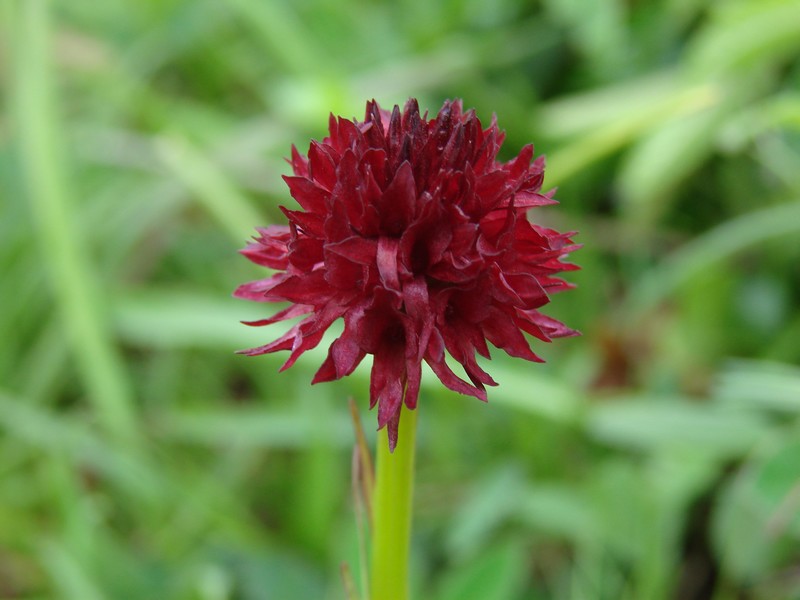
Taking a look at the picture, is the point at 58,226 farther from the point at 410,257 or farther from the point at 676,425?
the point at 410,257

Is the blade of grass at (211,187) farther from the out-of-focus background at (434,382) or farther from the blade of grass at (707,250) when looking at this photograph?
the blade of grass at (707,250)

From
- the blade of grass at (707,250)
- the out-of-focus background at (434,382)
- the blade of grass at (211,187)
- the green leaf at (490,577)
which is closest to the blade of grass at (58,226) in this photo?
the out-of-focus background at (434,382)

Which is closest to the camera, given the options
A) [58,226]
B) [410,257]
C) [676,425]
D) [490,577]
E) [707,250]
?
[410,257]

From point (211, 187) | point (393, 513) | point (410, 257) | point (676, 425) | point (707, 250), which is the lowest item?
point (393, 513)

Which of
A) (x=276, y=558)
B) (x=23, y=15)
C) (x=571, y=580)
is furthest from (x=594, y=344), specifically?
(x=23, y=15)

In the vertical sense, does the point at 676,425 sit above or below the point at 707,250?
below

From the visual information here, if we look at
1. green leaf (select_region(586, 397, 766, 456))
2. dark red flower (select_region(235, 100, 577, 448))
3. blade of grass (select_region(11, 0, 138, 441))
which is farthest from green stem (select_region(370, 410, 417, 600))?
blade of grass (select_region(11, 0, 138, 441))

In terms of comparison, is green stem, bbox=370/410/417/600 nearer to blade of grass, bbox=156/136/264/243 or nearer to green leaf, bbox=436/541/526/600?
green leaf, bbox=436/541/526/600

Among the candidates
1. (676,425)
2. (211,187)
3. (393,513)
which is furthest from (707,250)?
(393,513)
